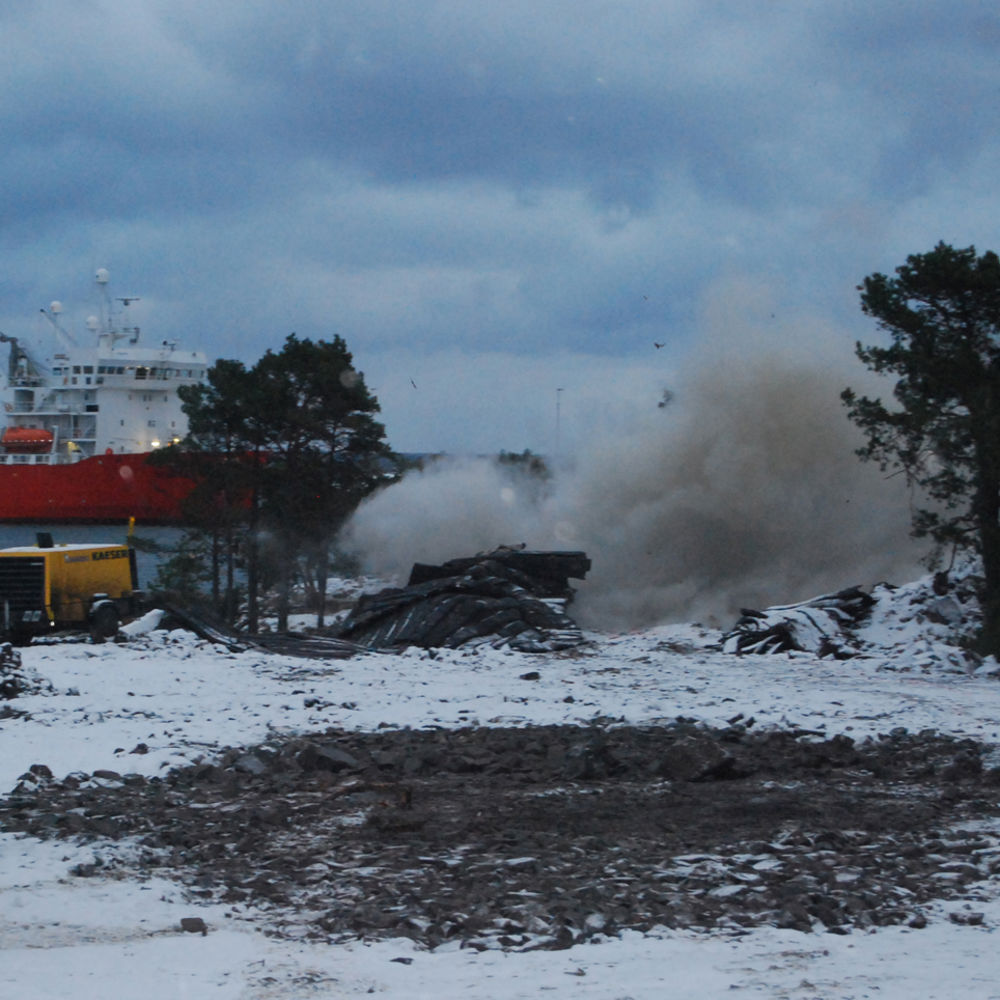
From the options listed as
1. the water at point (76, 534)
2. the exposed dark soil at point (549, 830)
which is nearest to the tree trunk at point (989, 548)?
the exposed dark soil at point (549, 830)

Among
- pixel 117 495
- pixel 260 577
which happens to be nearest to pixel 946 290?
pixel 260 577

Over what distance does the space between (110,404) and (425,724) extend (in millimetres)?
64654

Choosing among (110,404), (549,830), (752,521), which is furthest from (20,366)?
(549,830)

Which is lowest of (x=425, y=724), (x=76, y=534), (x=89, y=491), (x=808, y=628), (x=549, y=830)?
(x=549, y=830)

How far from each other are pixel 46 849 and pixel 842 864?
16.4 feet

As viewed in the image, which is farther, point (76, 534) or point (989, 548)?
point (76, 534)

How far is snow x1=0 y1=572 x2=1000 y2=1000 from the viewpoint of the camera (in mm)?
5590

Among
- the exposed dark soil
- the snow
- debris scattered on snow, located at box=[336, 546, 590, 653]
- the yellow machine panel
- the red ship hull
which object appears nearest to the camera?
the snow

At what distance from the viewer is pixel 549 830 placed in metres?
8.52

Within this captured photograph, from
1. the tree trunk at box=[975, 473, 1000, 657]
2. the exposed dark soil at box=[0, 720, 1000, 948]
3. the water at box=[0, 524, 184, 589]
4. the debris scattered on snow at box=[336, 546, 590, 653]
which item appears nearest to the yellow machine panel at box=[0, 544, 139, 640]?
the debris scattered on snow at box=[336, 546, 590, 653]

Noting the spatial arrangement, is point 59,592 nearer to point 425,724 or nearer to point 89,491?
point 425,724

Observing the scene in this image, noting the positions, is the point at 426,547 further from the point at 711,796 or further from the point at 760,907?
the point at 760,907

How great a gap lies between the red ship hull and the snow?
49.1 metres

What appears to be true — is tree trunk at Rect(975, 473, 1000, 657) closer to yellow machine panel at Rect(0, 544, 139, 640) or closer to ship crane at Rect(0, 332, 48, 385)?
yellow machine panel at Rect(0, 544, 139, 640)
